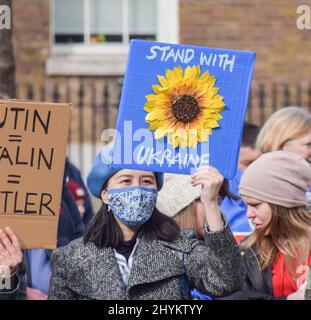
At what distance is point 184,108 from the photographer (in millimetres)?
4277

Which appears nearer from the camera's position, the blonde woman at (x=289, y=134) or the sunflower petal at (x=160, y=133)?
the sunflower petal at (x=160, y=133)

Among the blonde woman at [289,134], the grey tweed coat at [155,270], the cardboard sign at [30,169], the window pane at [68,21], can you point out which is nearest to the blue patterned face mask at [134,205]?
the grey tweed coat at [155,270]

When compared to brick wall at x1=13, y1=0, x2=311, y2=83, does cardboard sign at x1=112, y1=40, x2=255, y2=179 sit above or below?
above

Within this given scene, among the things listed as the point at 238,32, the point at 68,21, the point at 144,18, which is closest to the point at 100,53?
the point at 68,21

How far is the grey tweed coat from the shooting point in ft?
13.5

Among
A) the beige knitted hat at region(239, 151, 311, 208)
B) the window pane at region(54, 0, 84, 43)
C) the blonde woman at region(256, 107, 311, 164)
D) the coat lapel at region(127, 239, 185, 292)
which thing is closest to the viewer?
the coat lapel at region(127, 239, 185, 292)

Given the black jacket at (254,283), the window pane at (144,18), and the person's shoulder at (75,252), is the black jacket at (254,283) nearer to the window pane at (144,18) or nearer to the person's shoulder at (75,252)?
the person's shoulder at (75,252)

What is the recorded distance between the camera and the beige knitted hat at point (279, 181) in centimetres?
446

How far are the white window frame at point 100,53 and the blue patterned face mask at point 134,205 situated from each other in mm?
7773

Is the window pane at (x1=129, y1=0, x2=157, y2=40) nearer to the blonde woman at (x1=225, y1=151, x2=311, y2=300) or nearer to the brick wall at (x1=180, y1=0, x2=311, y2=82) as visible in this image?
the brick wall at (x1=180, y1=0, x2=311, y2=82)

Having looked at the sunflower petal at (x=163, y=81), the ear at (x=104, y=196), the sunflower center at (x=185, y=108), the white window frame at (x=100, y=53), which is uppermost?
the sunflower petal at (x=163, y=81)

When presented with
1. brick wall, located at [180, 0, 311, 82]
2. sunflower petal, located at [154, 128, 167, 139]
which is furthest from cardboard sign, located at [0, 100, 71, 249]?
brick wall, located at [180, 0, 311, 82]

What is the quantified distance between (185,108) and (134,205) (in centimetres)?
45

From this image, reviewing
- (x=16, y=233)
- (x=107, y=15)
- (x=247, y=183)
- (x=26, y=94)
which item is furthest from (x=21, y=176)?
(x=107, y=15)
